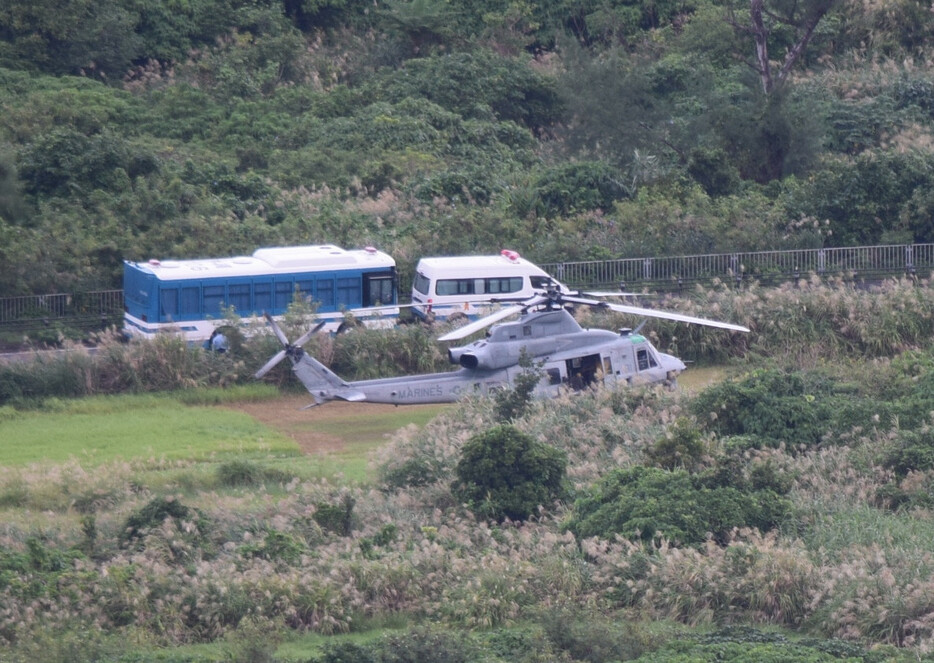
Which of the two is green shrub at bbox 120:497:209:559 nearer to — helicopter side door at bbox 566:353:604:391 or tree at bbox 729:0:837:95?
helicopter side door at bbox 566:353:604:391

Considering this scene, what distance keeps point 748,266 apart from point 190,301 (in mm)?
13442

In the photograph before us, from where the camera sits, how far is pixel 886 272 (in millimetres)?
32750

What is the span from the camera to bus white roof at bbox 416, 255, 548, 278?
96.6 ft

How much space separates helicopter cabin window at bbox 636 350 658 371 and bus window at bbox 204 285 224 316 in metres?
8.59

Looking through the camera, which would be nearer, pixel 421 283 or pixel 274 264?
pixel 274 264

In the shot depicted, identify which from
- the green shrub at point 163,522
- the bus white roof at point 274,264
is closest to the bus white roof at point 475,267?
the bus white roof at point 274,264

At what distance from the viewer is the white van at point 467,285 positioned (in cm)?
2930

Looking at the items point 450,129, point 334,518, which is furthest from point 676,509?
point 450,129

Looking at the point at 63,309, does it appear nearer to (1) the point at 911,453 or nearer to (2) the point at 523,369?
(2) the point at 523,369

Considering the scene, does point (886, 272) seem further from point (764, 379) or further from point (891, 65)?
point (891, 65)

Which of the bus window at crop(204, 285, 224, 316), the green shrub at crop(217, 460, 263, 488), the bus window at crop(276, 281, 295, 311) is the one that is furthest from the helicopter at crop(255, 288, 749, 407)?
the bus window at crop(276, 281, 295, 311)

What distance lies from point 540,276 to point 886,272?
874 cm

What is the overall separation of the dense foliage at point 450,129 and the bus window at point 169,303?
3.78 meters

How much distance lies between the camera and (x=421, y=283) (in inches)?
1174
